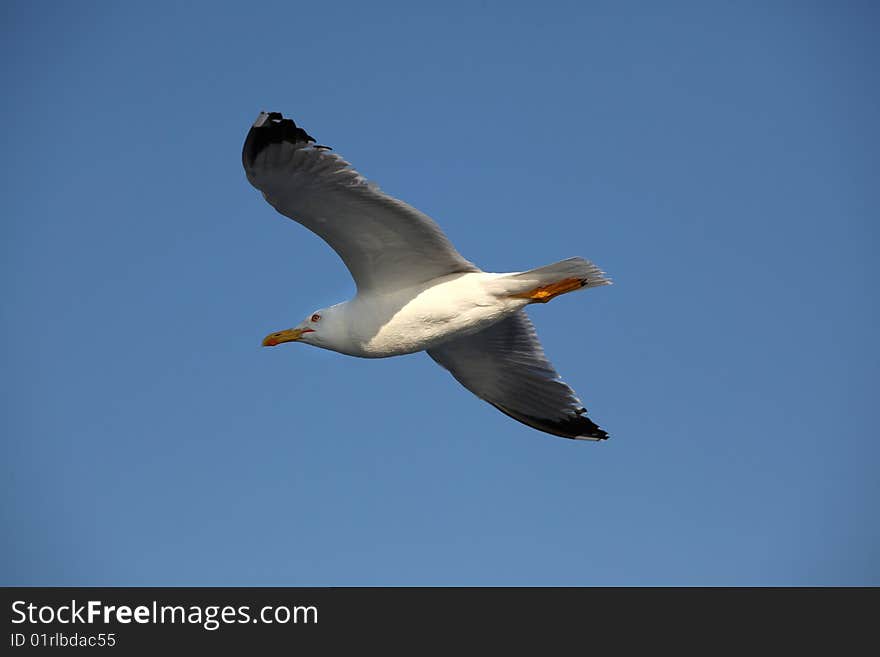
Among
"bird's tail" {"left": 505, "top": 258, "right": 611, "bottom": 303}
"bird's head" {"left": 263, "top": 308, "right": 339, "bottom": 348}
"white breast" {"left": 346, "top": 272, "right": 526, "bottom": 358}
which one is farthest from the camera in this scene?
"bird's head" {"left": 263, "top": 308, "right": 339, "bottom": 348}

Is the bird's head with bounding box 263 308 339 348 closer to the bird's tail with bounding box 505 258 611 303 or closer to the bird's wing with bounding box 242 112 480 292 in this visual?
the bird's wing with bounding box 242 112 480 292

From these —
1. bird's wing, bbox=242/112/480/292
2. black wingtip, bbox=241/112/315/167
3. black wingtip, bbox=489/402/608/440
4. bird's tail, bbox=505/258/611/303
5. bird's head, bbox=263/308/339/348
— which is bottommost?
black wingtip, bbox=489/402/608/440

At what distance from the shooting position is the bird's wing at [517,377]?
11914mm

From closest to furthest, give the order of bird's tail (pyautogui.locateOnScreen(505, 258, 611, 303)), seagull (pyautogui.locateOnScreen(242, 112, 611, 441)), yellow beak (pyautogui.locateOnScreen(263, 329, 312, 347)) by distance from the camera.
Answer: seagull (pyautogui.locateOnScreen(242, 112, 611, 441)) → bird's tail (pyautogui.locateOnScreen(505, 258, 611, 303)) → yellow beak (pyautogui.locateOnScreen(263, 329, 312, 347))

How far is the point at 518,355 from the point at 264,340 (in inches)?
108

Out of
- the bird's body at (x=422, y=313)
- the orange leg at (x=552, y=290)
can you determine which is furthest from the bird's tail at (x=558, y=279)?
the bird's body at (x=422, y=313)

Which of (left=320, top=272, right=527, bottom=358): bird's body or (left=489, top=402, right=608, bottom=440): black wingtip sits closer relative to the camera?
(left=320, top=272, right=527, bottom=358): bird's body

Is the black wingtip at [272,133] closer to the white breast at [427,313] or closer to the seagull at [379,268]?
the seagull at [379,268]

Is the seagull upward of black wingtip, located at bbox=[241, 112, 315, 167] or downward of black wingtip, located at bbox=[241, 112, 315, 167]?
downward

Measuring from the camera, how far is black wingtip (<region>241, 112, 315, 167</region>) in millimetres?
9055

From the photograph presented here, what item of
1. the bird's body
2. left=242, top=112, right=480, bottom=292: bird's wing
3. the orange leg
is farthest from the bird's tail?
left=242, top=112, right=480, bottom=292: bird's wing

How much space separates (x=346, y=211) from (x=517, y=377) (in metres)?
3.32

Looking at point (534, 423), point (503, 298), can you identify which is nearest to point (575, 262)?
point (503, 298)
